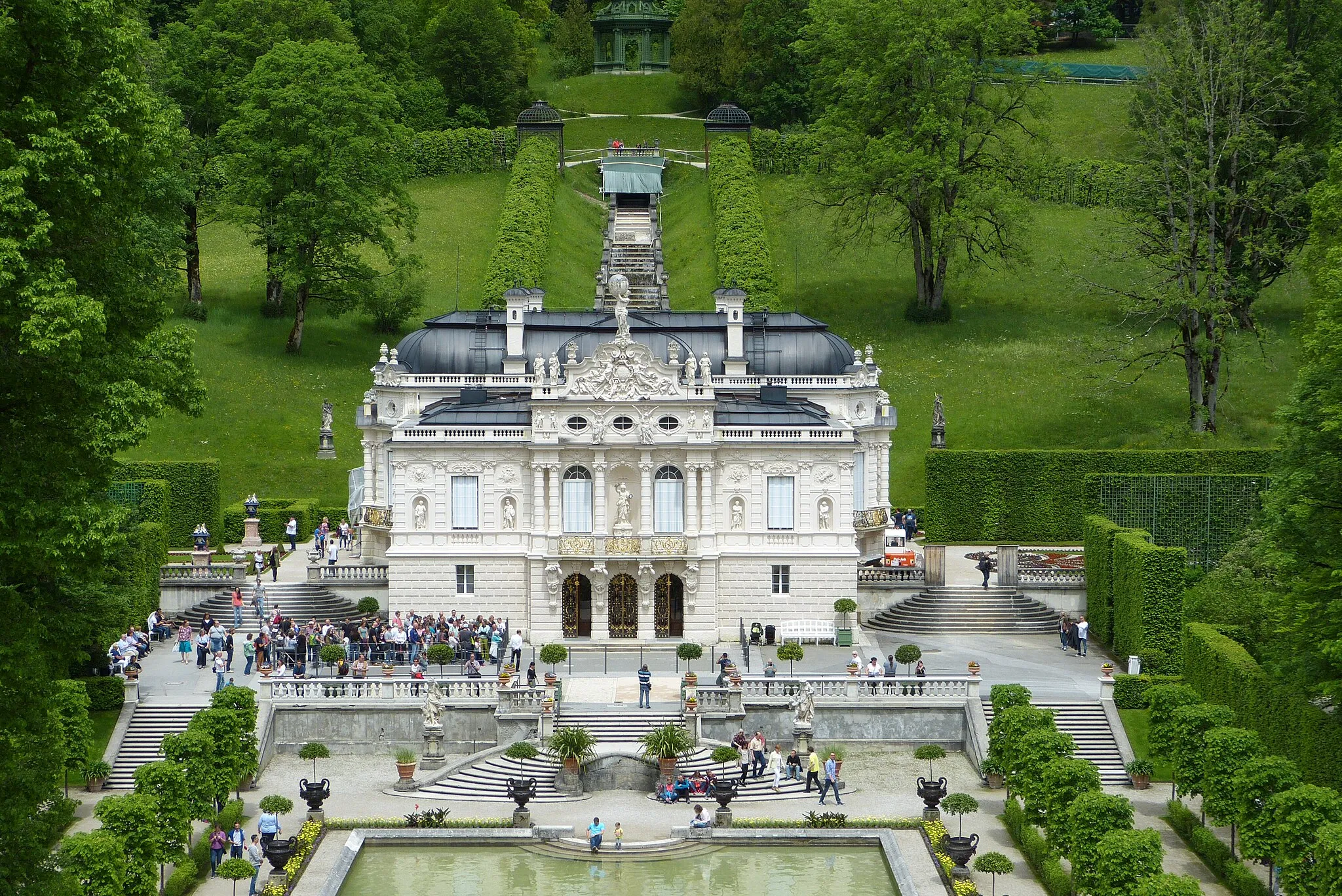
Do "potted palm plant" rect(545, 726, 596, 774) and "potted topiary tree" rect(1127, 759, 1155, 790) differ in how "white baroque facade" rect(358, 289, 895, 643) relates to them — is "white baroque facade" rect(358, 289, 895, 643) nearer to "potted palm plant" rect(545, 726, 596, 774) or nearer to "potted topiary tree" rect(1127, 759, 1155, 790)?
"potted palm plant" rect(545, 726, 596, 774)

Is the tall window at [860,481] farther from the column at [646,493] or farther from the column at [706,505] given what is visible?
the column at [646,493]

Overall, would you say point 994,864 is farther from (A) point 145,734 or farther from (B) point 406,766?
(A) point 145,734

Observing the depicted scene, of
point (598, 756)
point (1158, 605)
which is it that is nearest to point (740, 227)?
point (1158, 605)

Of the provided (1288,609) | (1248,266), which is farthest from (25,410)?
(1248,266)

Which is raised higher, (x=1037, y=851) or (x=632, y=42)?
(x=632, y=42)

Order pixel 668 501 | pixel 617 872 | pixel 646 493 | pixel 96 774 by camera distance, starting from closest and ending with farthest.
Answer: pixel 617 872
pixel 96 774
pixel 646 493
pixel 668 501

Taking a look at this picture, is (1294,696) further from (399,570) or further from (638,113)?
(638,113)

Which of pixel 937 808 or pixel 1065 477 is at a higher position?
pixel 1065 477

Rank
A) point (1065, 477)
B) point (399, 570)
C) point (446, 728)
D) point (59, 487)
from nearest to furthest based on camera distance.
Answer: point (59, 487)
point (446, 728)
point (399, 570)
point (1065, 477)
